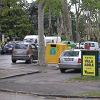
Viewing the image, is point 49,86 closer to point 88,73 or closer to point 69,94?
point 69,94

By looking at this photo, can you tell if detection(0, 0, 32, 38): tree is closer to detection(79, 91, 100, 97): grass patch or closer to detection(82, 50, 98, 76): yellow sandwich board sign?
detection(82, 50, 98, 76): yellow sandwich board sign

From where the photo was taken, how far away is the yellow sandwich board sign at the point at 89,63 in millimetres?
21438

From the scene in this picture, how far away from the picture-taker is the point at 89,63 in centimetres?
2161

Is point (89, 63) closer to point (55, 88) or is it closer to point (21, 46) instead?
point (55, 88)

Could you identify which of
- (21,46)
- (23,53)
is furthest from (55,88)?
(21,46)

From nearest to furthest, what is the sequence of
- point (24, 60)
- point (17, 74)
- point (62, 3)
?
point (17, 74), point (24, 60), point (62, 3)

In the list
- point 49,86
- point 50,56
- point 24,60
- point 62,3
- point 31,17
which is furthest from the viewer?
point 31,17

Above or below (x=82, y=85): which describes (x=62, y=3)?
above

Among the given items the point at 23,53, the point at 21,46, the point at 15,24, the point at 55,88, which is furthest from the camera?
the point at 15,24

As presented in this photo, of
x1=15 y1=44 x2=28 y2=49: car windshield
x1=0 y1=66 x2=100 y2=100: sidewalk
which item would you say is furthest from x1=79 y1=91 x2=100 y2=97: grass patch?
x1=15 y1=44 x2=28 y2=49: car windshield

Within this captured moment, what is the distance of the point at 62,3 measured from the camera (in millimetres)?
42438

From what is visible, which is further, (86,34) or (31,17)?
(86,34)

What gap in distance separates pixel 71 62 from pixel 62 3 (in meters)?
17.0

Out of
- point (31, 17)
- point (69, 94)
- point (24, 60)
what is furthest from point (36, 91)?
A: point (31, 17)
